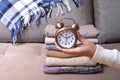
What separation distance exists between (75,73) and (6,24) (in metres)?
0.69

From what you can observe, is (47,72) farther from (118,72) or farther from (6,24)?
(6,24)

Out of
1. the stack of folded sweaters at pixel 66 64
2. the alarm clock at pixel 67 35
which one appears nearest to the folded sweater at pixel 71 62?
the stack of folded sweaters at pixel 66 64

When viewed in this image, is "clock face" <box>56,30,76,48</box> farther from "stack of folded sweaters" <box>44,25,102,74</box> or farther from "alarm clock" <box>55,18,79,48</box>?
"stack of folded sweaters" <box>44,25,102,74</box>

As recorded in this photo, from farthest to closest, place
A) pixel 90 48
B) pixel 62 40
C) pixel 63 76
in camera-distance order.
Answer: pixel 63 76, pixel 62 40, pixel 90 48

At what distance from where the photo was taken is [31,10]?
173 cm

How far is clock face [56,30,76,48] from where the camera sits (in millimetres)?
1104

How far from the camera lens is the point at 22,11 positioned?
1.73m

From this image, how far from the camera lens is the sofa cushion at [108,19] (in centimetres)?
173

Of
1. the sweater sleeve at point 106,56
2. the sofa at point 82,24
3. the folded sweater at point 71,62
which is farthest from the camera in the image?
the sofa at point 82,24

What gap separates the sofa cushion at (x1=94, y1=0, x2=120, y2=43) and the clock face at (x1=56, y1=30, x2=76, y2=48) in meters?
0.67

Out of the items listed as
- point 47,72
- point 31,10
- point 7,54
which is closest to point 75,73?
point 47,72

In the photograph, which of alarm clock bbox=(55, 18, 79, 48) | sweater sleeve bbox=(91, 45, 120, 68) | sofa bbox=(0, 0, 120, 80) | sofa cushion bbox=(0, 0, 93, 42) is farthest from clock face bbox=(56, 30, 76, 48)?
sofa cushion bbox=(0, 0, 93, 42)

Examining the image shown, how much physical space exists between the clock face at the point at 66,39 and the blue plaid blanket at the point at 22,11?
64cm

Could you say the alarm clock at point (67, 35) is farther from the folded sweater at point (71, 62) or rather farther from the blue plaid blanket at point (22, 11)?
the blue plaid blanket at point (22, 11)
